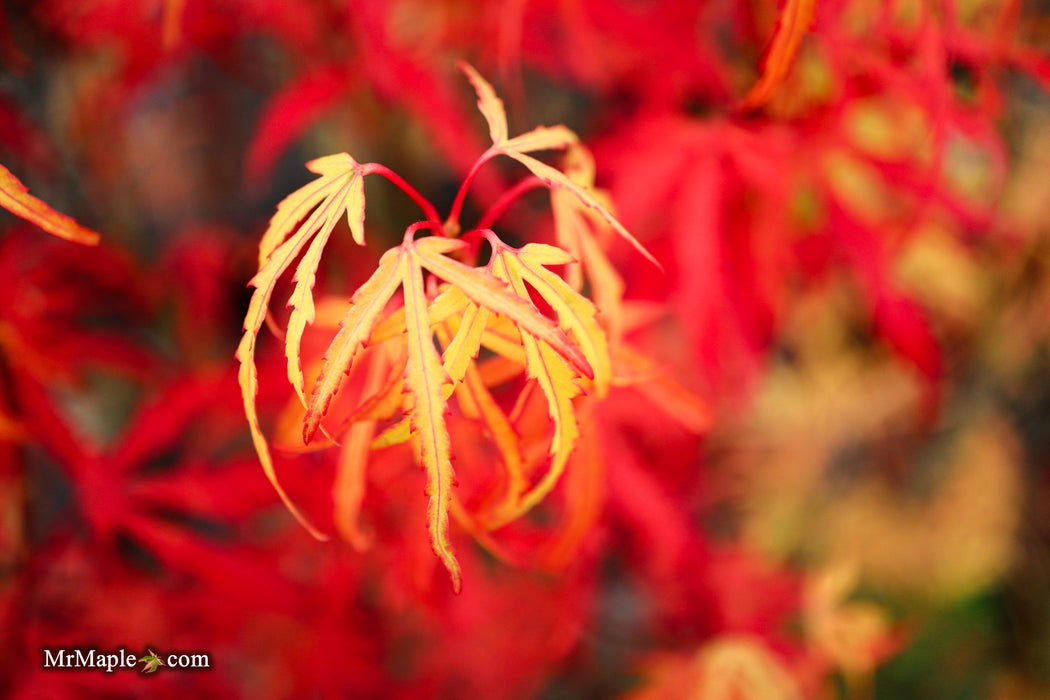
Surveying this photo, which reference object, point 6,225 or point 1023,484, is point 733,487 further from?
point 6,225

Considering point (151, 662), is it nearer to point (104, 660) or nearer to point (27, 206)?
point (104, 660)

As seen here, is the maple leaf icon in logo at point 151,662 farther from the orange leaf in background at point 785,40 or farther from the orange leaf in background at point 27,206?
the orange leaf in background at point 785,40

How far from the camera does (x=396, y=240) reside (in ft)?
3.28

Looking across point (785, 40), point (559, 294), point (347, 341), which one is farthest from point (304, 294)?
point (785, 40)

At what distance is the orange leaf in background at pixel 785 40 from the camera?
16.9 inches

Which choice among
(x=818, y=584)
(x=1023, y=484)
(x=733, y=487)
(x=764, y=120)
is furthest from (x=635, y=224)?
(x=1023, y=484)

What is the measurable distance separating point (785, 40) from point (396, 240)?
26.5 inches

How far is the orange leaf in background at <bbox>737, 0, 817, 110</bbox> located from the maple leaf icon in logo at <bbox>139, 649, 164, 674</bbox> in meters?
0.68

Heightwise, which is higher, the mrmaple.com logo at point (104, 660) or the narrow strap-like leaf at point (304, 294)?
the narrow strap-like leaf at point (304, 294)

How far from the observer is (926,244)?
1.21 m

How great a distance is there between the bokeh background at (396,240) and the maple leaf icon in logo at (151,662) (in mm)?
23

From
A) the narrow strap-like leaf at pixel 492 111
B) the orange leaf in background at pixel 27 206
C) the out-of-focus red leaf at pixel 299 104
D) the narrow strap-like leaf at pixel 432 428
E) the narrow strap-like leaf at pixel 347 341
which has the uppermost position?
the out-of-focus red leaf at pixel 299 104

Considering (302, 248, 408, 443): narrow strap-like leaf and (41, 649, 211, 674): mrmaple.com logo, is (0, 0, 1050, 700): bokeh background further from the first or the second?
(302, 248, 408, 443): narrow strap-like leaf

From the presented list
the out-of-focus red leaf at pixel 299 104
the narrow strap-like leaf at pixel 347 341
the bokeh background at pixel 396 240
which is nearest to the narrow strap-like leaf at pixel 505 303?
the narrow strap-like leaf at pixel 347 341
